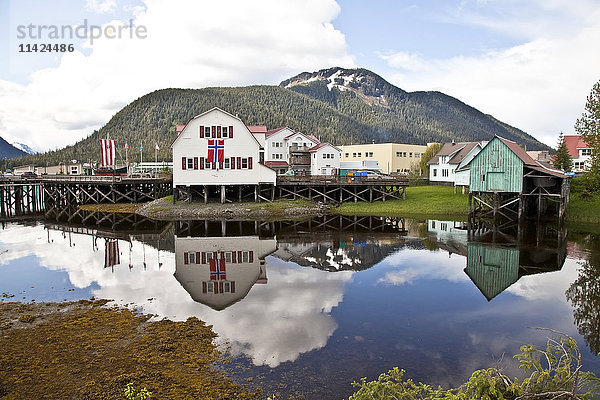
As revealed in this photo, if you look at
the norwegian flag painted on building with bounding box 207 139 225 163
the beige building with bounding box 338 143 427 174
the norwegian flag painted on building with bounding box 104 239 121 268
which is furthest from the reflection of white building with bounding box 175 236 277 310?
the beige building with bounding box 338 143 427 174

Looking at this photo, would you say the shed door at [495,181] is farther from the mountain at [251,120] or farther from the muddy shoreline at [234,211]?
the mountain at [251,120]

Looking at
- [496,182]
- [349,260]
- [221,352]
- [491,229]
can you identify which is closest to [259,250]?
[349,260]

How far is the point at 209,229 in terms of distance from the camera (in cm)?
2991

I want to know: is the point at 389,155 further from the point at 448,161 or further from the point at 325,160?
the point at 325,160

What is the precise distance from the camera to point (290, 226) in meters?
31.2

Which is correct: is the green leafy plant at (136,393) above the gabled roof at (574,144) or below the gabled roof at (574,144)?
below

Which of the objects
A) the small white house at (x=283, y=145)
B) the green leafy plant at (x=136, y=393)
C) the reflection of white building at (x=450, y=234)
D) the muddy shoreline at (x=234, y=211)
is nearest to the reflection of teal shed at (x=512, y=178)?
the reflection of white building at (x=450, y=234)

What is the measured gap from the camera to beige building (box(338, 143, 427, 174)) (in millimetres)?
71500

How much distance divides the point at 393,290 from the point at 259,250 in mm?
9092

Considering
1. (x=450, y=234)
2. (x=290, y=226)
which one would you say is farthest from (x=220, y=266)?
(x=450, y=234)

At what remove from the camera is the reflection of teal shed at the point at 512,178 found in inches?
1286

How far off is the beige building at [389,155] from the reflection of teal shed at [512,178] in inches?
1418

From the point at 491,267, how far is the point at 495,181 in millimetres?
16910

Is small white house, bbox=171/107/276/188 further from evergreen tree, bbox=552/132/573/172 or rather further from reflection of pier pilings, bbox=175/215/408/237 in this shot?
evergreen tree, bbox=552/132/573/172
